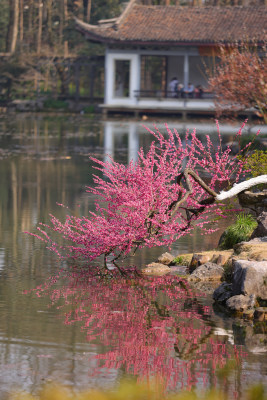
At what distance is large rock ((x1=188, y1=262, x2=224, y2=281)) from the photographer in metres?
10.5

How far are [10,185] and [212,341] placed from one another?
1182cm

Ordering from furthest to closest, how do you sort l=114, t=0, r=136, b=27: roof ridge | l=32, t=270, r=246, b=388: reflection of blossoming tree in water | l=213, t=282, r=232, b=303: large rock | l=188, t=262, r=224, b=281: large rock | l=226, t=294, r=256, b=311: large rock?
l=114, t=0, r=136, b=27: roof ridge < l=188, t=262, r=224, b=281: large rock < l=213, t=282, r=232, b=303: large rock < l=226, t=294, r=256, b=311: large rock < l=32, t=270, r=246, b=388: reflection of blossoming tree in water

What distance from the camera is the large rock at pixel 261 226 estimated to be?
1150cm

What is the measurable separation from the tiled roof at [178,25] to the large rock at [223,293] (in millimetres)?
40267

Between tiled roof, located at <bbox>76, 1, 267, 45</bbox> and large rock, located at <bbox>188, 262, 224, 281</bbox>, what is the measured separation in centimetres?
3934

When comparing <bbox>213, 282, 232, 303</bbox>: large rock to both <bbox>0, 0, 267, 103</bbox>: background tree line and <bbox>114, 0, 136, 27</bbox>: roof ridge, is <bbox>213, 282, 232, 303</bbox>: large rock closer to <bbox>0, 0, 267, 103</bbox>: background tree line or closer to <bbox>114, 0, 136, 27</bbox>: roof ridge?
<bbox>114, 0, 136, 27</bbox>: roof ridge

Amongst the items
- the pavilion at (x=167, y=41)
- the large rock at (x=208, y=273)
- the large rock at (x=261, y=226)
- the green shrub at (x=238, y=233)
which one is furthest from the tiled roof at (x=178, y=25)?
the large rock at (x=208, y=273)

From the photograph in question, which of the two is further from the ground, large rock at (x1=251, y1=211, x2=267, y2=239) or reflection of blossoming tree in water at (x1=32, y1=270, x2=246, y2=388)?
large rock at (x1=251, y1=211, x2=267, y2=239)

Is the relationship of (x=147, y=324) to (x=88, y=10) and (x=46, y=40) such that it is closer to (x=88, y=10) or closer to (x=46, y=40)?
(x=88, y=10)

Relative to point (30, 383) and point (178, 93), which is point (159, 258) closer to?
point (30, 383)

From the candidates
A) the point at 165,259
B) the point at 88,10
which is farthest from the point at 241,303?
the point at 88,10

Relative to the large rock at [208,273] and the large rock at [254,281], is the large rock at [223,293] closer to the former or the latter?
the large rock at [254,281]

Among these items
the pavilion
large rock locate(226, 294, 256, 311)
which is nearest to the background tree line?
the pavilion

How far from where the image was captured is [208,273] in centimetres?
1060
